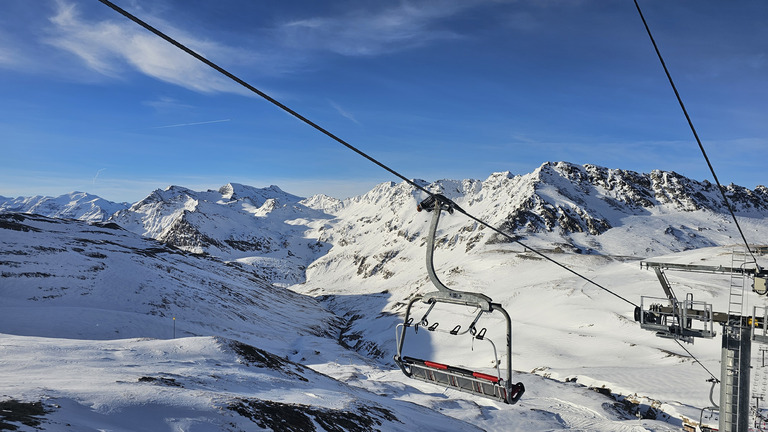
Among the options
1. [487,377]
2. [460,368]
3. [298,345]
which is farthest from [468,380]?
[298,345]

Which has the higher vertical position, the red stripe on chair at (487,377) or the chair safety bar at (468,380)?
the red stripe on chair at (487,377)

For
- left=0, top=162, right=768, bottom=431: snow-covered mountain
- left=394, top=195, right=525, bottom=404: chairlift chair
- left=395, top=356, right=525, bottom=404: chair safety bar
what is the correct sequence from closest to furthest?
left=394, top=195, right=525, bottom=404: chairlift chair, left=395, top=356, right=525, bottom=404: chair safety bar, left=0, top=162, right=768, bottom=431: snow-covered mountain

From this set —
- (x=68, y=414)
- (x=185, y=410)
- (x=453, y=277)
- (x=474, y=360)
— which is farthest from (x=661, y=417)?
(x=453, y=277)

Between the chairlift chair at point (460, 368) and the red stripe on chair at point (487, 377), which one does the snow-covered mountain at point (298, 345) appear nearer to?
the chairlift chair at point (460, 368)

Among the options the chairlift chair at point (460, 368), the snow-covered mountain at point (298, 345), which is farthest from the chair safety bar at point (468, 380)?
the snow-covered mountain at point (298, 345)

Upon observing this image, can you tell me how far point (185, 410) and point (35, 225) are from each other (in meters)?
151

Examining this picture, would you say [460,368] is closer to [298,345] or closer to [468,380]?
[468,380]

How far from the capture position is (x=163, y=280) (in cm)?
10681

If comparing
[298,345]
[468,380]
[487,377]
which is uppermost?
[487,377]

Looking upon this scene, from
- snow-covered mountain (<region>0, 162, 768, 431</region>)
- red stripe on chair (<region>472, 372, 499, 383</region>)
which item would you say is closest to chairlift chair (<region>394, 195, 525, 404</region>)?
red stripe on chair (<region>472, 372, 499, 383</region>)

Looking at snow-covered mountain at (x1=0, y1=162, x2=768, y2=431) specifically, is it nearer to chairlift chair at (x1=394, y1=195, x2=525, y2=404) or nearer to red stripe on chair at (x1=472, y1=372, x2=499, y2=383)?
chairlift chair at (x1=394, y1=195, x2=525, y2=404)

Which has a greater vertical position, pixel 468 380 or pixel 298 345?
pixel 468 380

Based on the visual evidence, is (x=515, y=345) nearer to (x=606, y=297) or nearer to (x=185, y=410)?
(x=606, y=297)

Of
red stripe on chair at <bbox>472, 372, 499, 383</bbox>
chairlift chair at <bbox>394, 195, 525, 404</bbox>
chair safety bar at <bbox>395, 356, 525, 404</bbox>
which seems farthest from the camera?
chair safety bar at <bbox>395, 356, 525, 404</bbox>
